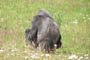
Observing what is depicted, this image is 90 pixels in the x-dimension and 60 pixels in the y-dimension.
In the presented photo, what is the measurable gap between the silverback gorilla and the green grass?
16.7 inches

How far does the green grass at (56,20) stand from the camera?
33.6 feet

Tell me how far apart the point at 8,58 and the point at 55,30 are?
309 cm

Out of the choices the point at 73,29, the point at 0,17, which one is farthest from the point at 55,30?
the point at 0,17

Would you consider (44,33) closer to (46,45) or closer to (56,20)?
(46,45)

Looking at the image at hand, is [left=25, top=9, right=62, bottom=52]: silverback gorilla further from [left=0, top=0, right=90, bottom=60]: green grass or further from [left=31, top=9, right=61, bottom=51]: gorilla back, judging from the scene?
[left=0, top=0, right=90, bottom=60]: green grass

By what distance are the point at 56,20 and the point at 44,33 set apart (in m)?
4.72

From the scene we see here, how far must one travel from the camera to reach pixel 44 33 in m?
10.9

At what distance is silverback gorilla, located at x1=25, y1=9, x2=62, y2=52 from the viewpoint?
429 inches

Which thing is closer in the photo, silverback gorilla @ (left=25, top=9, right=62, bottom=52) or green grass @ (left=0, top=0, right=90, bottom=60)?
green grass @ (left=0, top=0, right=90, bottom=60)

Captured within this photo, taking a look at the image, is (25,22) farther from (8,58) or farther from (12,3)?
(8,58)

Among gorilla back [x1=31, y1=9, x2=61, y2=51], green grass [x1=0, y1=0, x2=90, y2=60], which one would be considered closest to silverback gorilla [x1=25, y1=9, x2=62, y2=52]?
gorilla back [x1=31, y1=9, x2=61, y2=51]

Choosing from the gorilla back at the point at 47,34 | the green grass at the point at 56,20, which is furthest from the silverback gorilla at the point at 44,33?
the green grass at the point at 56,20

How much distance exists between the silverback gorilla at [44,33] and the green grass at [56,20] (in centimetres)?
42

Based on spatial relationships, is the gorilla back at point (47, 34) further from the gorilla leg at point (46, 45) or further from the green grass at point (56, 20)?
the green grass at point (56, 20)
